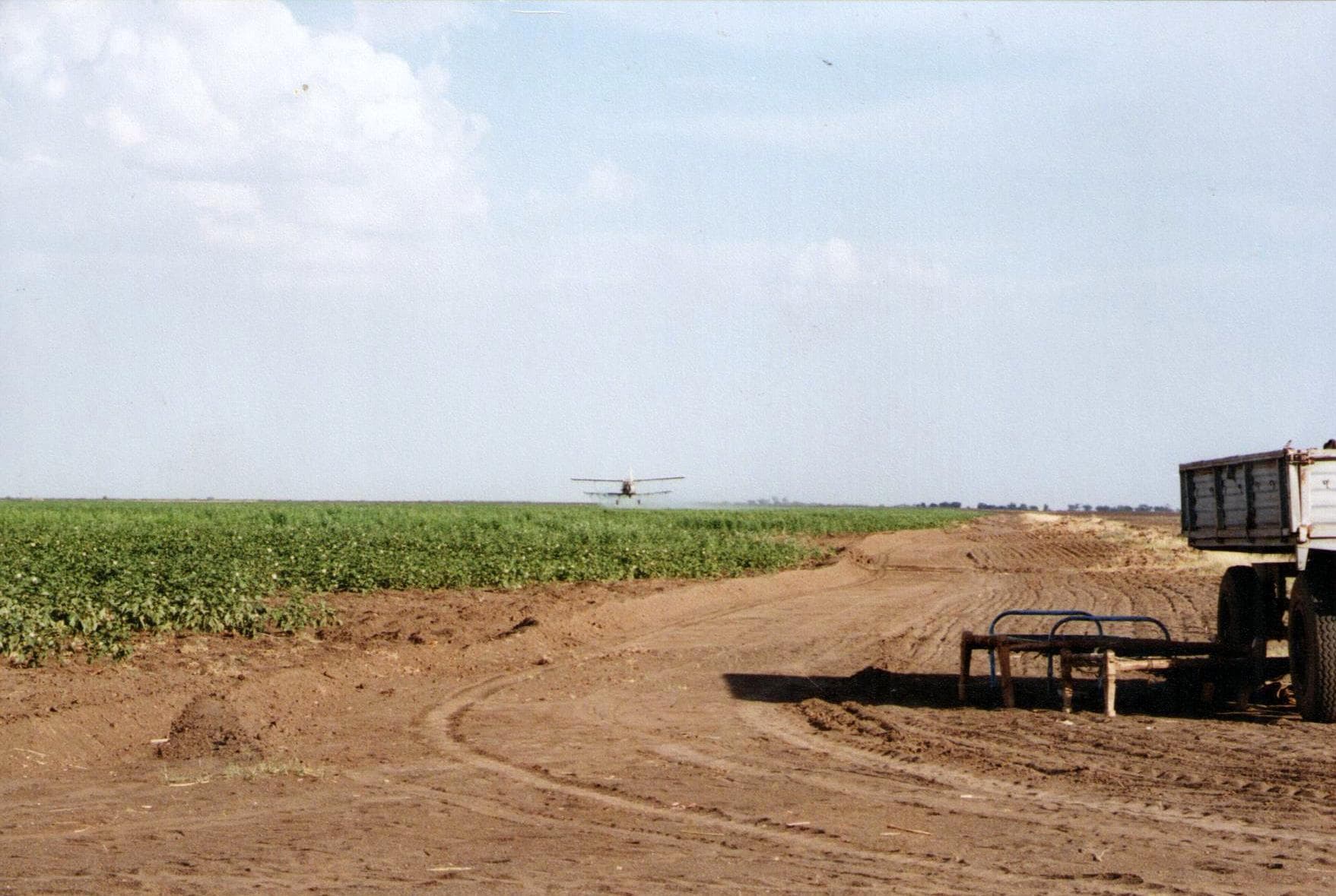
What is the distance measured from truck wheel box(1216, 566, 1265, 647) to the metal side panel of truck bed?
0.44 m

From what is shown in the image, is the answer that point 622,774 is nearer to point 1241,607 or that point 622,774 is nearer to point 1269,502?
point 1269,502

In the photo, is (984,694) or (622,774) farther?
(984,694)

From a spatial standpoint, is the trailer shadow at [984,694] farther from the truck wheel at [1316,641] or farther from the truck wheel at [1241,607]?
the truck wheel at [1241,607]

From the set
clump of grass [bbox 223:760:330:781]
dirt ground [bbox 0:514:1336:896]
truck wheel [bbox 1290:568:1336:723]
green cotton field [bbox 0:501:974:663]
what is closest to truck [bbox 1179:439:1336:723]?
truck wheel [bbox 1290:568:1336:723]

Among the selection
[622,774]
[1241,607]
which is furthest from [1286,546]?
[622,774]

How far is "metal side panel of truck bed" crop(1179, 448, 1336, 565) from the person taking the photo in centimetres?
1091

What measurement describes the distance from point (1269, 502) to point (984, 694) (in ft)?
11.5

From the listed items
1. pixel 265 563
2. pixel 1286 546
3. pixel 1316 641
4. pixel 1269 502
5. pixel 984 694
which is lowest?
pixel 984 694

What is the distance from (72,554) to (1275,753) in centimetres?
1998

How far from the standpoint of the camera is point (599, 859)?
7.01 metres

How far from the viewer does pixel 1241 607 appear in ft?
44.8

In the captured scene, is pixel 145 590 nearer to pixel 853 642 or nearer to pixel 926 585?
pixel 853 642

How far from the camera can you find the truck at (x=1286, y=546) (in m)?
10.9

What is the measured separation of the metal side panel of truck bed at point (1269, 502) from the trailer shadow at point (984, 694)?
59.7 inches
